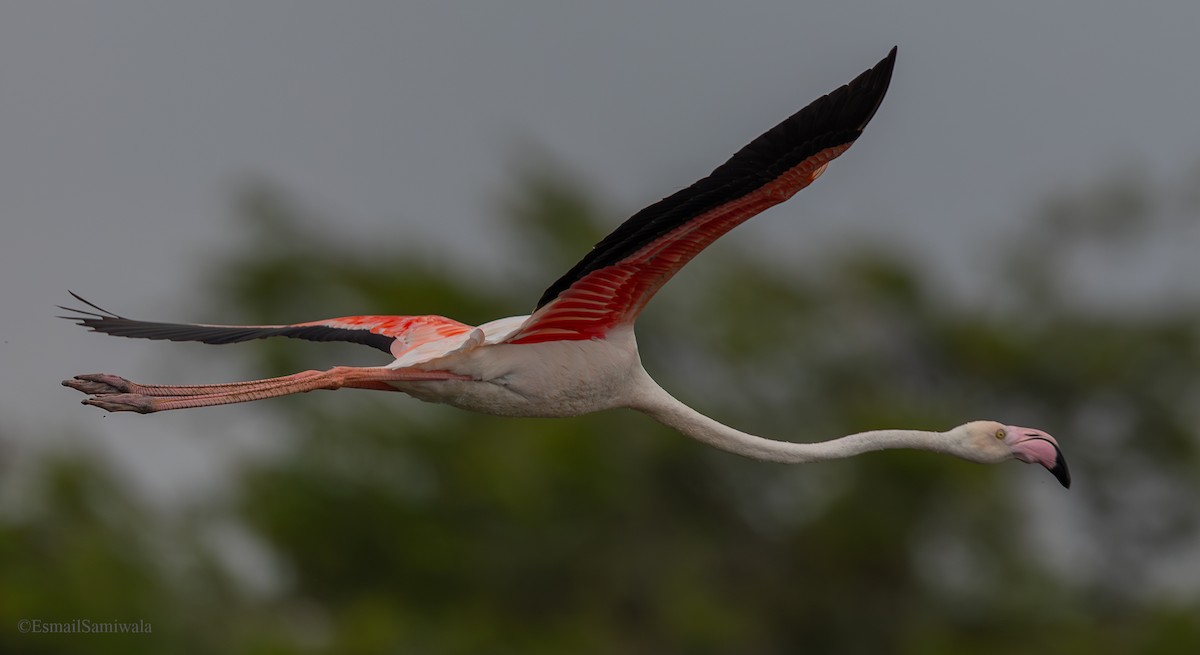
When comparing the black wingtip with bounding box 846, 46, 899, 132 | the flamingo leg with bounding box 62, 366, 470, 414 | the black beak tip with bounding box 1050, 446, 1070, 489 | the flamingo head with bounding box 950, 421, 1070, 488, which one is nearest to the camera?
the black wingtip with bounding box 846, 46, 899, 132

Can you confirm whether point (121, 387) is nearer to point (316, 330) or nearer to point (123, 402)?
point (123, 402)

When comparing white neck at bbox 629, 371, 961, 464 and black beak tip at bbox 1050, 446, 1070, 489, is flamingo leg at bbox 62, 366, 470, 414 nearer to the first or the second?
white neck at bbox 629, 371, 961, 464

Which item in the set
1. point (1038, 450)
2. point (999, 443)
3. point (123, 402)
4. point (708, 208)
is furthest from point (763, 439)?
point (123, 402)

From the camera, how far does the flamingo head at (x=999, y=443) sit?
1093 cm

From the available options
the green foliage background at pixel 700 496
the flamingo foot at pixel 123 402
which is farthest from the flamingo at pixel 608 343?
the green foliage background at pixel 700 496

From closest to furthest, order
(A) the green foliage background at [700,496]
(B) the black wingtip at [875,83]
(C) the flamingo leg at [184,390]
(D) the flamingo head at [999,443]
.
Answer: (B) the black wingtip at [875,83] → (C) the flamingo leg at [184,390] → (D) the flamingo head at [999,443] → (A) the green foliage background at [700,496]

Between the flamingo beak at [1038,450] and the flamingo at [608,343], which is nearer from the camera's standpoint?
the flamingo at [608,343]

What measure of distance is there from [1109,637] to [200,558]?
1527 centimetres

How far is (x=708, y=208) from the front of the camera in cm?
931

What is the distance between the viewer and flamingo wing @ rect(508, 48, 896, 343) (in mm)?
8945

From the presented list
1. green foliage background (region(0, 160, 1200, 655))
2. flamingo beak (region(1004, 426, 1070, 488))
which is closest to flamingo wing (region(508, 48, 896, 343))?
flamingo beak (region(1004, 426, 1070, 488))

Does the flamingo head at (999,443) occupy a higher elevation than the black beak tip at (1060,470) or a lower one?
higher

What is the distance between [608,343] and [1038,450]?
2.45 m

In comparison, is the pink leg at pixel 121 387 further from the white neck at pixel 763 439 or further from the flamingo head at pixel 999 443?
the flamingo head at pixel 999 443
